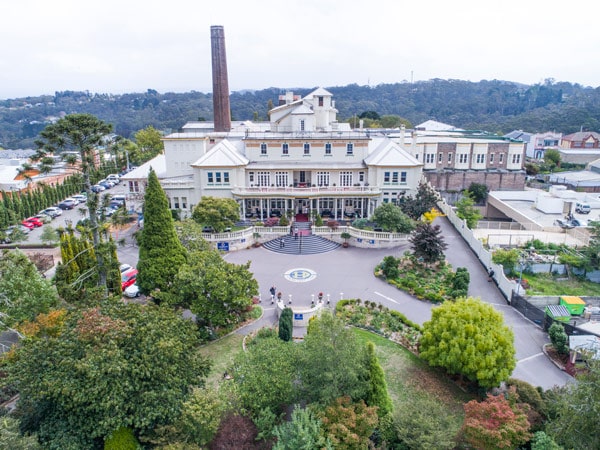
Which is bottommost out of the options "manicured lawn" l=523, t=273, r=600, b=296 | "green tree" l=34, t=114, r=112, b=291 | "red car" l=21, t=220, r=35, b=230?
"red car" l=21, t=220, r=35, b=230

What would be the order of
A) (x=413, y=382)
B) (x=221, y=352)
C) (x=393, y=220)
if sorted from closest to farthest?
(x=413, y=382)
(x=221, y=352)
(x=393, y=220)

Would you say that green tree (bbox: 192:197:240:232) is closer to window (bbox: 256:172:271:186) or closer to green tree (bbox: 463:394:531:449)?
window (bbox: 256:172:271:186)

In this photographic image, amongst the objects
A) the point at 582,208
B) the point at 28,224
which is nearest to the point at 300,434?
the point at 582,208

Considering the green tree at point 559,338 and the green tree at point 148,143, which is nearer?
the green tree at point 559,338

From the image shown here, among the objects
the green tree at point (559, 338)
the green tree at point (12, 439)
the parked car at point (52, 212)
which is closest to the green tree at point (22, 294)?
the green tree at point (12, 439)

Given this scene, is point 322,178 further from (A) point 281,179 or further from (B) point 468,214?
(B) point 468,214

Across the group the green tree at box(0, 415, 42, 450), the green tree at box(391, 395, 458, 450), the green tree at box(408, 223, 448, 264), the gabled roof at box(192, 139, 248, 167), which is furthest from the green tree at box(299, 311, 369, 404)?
the gabled roof at box(192, 139, 248, 167)

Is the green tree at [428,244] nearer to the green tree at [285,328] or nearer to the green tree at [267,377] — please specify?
the green tree at [285,328]
